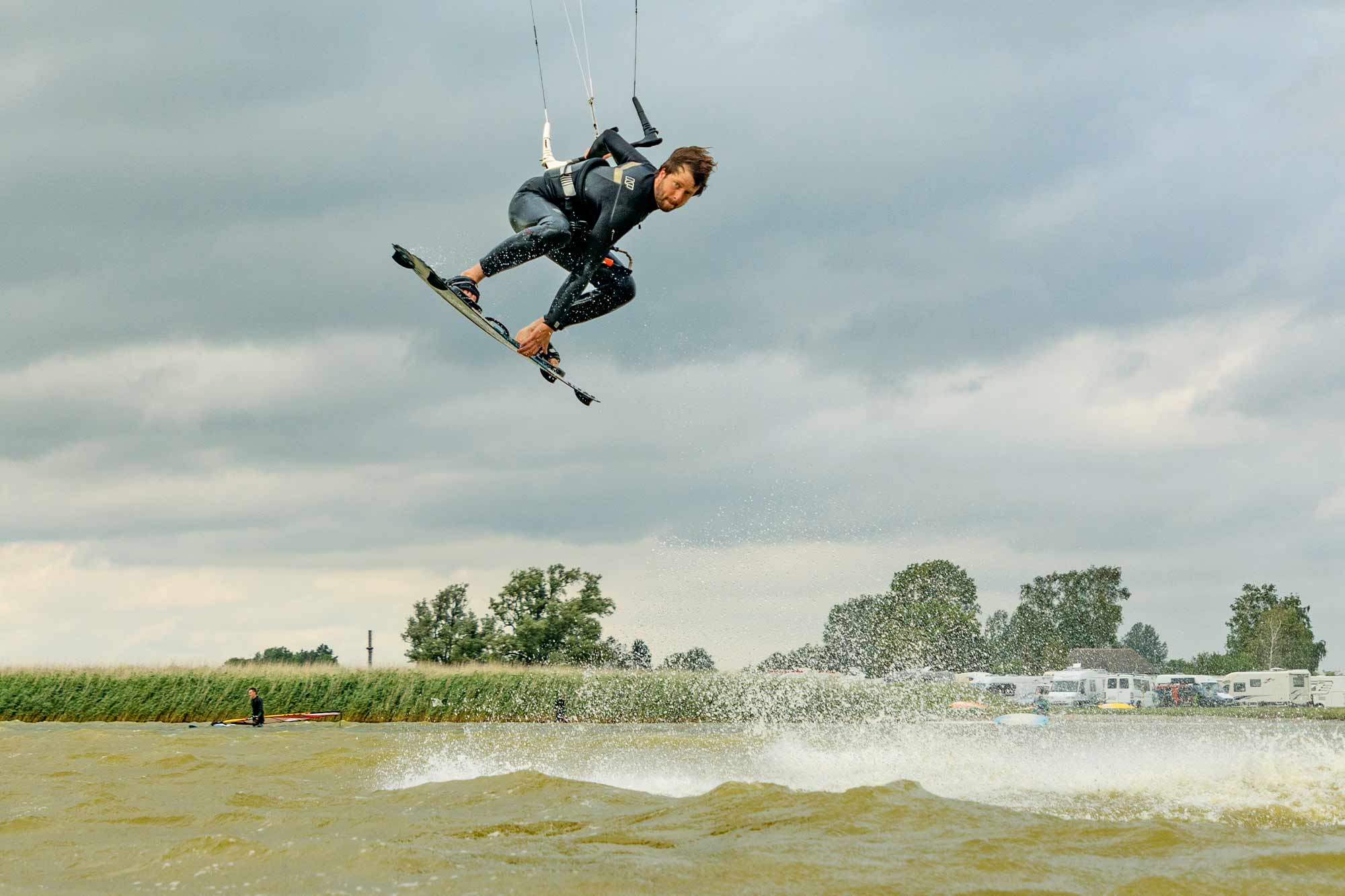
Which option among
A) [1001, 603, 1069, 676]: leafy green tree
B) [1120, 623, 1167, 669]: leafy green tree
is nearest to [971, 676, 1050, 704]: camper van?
[1001, 603, 1069, 676]: leafy green tree

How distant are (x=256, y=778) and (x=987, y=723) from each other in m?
36.5

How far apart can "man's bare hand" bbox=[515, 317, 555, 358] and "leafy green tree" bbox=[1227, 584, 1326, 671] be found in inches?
4128

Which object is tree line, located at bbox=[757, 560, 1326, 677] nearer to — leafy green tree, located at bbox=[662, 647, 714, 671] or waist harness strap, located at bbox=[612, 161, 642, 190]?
leafy green tree, located at bbox=[662, 647, 714, 671]

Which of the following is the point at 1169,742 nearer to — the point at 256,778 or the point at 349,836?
the point at 256,778

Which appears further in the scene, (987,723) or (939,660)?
(939,660)

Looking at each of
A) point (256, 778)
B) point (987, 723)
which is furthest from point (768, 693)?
point (256, 778)

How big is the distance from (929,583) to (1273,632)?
5214cm

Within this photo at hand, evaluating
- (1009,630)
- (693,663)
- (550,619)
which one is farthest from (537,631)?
(1009,630)

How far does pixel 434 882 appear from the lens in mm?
6801

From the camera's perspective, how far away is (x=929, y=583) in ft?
229

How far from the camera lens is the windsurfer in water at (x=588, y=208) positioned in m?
11.1

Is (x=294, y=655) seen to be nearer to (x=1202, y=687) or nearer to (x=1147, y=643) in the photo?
(x=1202, y=687)

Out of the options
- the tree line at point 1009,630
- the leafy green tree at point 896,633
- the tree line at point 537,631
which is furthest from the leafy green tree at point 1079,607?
the tree line at point 537,631

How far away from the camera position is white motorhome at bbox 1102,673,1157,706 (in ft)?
227
